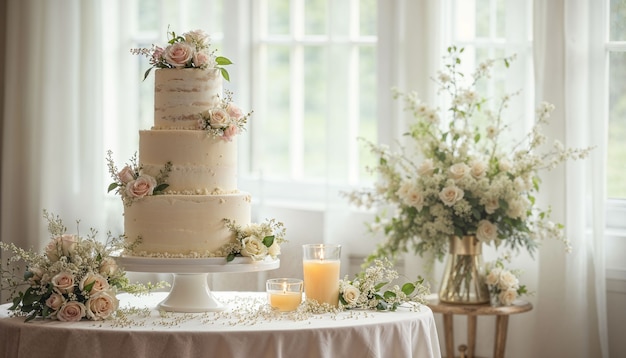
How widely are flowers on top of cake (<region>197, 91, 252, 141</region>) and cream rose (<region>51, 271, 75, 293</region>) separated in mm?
573

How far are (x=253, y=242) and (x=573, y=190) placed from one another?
1545 mm

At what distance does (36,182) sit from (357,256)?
168 centimetres

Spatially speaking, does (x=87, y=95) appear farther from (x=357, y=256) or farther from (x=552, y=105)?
(x=552, y=105)

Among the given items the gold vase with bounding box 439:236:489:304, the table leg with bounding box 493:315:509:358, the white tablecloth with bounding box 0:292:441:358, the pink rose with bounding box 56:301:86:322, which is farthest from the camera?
the table leg with bounding box 493:315:509:358

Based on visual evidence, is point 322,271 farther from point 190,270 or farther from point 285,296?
point 190,270

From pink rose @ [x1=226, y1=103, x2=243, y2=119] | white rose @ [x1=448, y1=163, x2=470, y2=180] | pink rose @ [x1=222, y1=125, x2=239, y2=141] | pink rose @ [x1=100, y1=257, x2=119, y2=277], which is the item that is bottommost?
pink rose @ [x1=100, y1=257, x2=119, y2=277]

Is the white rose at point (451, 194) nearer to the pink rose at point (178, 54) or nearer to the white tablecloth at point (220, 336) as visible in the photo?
the white tablecloth at point (220, 336)

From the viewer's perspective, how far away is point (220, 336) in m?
2.45

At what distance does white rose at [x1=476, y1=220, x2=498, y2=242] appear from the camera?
3.50m

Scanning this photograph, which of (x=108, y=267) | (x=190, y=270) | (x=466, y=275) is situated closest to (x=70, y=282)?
(x=108, y=267)

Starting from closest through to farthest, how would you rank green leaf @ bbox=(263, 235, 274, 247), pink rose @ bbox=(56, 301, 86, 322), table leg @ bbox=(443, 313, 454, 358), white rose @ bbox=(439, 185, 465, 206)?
pink rose @ bbox=(56, 301, 86, 322)
green leaf @ bbox=(263, 235, 274, 247)
white rose @ bbox=(439, 185, 465, 206)
table leg @ bbox=(443, 313, 454, 358)

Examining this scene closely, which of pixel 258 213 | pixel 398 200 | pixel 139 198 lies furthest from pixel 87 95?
pixel 139 198

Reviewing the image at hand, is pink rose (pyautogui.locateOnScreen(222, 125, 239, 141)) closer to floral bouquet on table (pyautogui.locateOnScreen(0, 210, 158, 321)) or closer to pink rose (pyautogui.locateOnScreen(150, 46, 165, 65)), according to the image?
pink rose (pyautogui.locateOnScreen(150, 46, 165, 65))

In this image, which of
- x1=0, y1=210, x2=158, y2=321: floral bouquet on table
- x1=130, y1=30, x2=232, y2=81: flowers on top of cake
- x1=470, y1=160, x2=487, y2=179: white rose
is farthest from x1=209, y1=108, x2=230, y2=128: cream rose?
x1=470, y1=160, x2=487, y2=179: white rose
